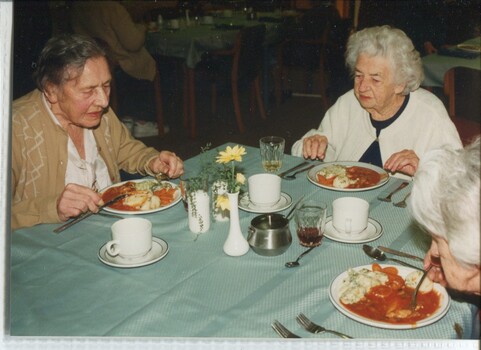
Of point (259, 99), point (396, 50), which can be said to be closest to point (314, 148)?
point (396, 50)

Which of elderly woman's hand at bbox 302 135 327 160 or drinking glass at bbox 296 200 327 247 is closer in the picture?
drinking glass at bbox 296 200 327 247

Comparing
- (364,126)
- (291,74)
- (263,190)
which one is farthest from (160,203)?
(291,74)

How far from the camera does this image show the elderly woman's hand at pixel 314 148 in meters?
2.31

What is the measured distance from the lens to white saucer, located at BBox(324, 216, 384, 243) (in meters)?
1.56

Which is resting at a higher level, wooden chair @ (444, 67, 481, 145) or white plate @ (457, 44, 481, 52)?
white plate @ (457, 44, 481, 52)

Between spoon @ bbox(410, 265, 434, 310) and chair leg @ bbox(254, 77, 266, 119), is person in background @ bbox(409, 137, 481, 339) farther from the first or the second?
chair leg @ bbox(254, 77, 266, 119)

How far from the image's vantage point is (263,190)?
1.80 meters

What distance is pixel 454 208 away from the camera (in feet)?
3.42

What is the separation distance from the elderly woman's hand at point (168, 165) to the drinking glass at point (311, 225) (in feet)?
2.28

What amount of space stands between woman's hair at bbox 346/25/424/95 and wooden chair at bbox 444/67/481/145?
887 millimetres

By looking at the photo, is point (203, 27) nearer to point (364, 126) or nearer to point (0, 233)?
point (364, 126)

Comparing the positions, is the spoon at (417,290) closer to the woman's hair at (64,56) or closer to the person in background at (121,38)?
the woman's hair at (64,56)

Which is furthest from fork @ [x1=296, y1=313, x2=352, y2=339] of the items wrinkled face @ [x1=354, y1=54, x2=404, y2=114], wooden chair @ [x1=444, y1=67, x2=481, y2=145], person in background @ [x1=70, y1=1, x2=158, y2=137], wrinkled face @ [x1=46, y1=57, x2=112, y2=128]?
person in background @ [x1=70, y1=1, x2=158, y2=137]

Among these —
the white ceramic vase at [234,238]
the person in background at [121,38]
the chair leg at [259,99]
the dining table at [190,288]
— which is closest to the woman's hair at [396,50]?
the dining table at [190,288]
